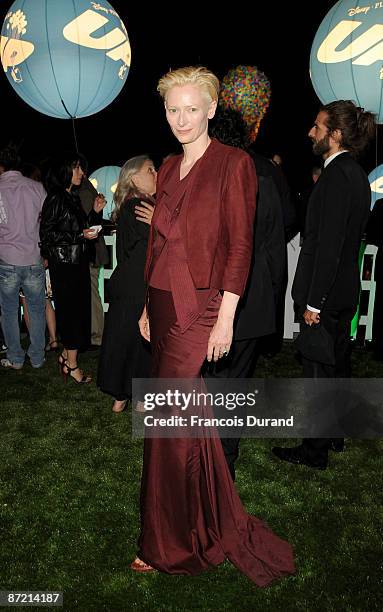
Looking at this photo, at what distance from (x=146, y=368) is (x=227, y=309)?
6.33 ft

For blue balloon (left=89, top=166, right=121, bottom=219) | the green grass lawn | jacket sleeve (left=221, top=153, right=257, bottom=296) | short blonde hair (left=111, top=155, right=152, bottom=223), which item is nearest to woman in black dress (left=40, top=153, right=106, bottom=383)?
the green grass lawn

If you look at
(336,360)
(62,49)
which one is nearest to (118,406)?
(336,360)

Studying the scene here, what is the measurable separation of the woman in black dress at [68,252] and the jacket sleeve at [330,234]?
2055 mm

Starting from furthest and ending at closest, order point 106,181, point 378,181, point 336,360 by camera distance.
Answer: point 106,181, point 378,181, point 336,360

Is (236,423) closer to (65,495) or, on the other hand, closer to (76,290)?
(65,495)

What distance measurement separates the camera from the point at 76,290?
14.5 ft

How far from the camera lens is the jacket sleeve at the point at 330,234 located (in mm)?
2820

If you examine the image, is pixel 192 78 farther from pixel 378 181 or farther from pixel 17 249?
pixel 378 181

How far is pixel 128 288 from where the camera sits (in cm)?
368

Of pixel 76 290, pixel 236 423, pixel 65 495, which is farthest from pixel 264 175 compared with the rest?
pixel 76 290

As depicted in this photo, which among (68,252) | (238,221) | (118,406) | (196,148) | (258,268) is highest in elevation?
(196,148)
